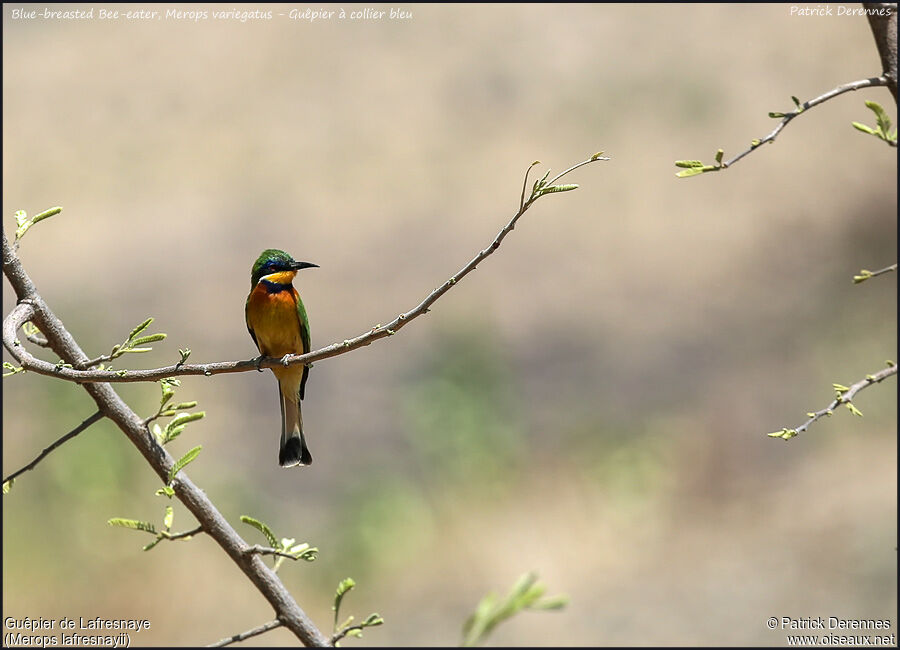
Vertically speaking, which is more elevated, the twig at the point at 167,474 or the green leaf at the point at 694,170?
the green leaf at the point at 694,170

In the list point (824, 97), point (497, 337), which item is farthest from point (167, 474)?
point (497, 337)

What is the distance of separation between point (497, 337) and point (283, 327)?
15.4ft

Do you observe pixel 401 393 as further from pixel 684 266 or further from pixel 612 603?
pixel 684 266

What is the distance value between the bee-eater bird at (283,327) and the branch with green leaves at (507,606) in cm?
87

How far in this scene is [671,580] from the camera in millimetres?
5496

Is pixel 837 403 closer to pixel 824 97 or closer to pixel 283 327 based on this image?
pixel 824 97

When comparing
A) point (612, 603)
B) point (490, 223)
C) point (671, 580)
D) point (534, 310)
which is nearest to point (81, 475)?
point (612, 603)

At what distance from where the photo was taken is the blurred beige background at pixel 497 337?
5.19 m

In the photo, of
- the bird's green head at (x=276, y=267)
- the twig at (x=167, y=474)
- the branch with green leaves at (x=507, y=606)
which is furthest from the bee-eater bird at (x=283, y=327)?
the branch with green leaves at (x=507, y=606)

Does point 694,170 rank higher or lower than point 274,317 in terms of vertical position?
lower

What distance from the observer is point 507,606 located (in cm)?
152

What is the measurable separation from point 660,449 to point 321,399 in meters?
2.77

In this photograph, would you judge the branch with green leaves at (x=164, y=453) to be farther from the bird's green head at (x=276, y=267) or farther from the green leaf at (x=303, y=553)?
the bird's green head at (x=276, y=267)

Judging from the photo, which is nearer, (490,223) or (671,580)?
(671,580)
